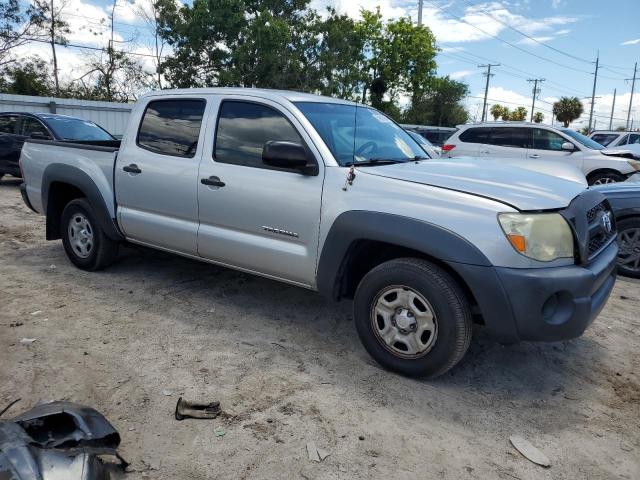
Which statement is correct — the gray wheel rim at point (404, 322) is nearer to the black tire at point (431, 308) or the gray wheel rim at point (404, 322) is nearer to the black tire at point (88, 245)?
the black tire at point (431, 308)

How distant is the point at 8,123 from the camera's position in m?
11.3

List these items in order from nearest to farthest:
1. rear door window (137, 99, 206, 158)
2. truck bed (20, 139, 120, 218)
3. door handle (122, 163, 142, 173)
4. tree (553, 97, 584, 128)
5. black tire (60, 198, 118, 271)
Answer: rear door window (137, 99, 206, 158), door handle (122, 163, 142, 173), truck bed (20, 139, 120, 218), black tire (60, 198, 118, 271), tree (553, 97, 584, 128)

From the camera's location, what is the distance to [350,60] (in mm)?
29375

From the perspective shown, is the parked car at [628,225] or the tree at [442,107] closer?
the parked car at [628,225]

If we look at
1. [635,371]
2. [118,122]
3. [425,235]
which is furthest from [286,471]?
[118,122]

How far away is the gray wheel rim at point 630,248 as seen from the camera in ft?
19.2

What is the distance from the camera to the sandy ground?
8.43 feet

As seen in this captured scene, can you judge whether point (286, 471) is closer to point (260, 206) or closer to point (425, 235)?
point (425, 235)

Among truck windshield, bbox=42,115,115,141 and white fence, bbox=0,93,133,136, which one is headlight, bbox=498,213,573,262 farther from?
white fence, bbox=0,93,133,136

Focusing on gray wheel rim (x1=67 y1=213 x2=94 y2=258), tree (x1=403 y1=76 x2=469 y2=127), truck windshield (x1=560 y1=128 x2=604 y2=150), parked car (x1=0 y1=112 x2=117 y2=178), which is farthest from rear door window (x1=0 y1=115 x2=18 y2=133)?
tree (x1=403 y1=76 x2=469 y2=127)

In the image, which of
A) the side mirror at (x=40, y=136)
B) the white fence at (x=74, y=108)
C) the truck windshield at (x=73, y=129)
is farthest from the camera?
the white fence at (x=74, y=108)

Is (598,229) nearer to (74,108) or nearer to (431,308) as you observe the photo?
(431,308)

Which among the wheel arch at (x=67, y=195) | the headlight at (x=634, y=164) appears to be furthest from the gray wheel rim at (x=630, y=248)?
the wheel arch at (x=67, y=195)

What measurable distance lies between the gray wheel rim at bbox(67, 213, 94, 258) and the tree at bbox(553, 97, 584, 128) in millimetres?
62506
